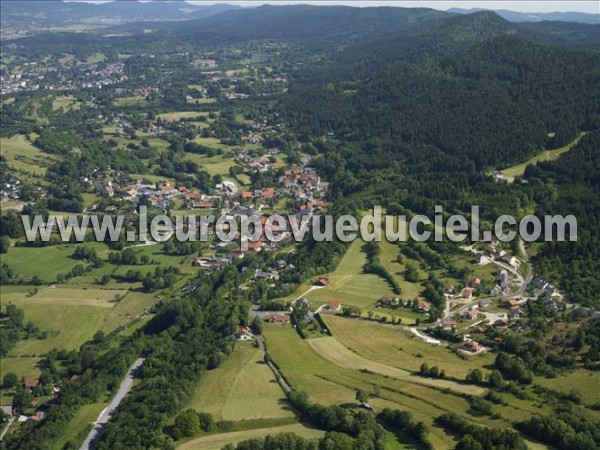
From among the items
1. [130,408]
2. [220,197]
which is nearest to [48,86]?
[220,197]

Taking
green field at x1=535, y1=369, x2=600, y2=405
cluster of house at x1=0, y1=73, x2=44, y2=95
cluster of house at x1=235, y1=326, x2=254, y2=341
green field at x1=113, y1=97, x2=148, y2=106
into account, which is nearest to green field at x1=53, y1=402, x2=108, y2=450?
cluster of house at x1=235, y1=326, x2=254, y2=341

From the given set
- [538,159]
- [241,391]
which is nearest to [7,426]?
[241,391]

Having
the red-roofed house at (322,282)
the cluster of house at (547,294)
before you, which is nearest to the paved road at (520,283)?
the cluster of house at (547,294)

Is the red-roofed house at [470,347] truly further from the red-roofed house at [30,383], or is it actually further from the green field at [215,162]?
the green field at [215,162]

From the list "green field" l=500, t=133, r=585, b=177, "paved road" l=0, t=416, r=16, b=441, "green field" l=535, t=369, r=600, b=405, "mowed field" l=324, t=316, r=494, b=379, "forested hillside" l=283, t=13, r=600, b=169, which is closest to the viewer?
"green field" l=535, t=369, r=600, b=405

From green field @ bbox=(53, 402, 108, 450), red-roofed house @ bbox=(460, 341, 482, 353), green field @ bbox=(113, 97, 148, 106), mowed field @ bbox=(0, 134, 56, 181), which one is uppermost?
green field @ bbox=(113, 97, 148, 106)

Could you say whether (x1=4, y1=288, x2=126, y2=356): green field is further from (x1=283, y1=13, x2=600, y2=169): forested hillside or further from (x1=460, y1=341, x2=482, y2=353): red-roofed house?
(x1=283, y1=13, x2=600, y2=169): forested hillside

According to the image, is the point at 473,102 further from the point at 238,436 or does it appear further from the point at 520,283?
the point at 238,436
